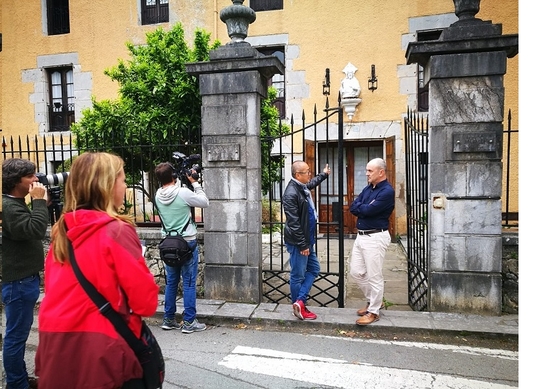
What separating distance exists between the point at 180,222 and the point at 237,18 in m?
2.85

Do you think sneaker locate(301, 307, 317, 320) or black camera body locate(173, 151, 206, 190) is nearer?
black camera body locate(173, 151, 206, 190)

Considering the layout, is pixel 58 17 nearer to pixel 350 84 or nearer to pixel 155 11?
pixel 155 11

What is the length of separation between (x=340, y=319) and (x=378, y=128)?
276 inches

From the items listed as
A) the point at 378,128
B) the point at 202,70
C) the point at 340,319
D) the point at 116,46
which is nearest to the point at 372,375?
the point at 340,319

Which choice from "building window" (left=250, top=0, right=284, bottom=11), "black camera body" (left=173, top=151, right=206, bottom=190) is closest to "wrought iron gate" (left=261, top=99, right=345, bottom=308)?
"black camera body" (left=173, top=151, right=206, bottom=190)

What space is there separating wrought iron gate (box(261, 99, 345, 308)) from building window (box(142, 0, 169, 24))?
5.56 metres

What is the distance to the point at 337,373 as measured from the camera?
11.3ft

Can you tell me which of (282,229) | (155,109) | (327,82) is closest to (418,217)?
(282,229)

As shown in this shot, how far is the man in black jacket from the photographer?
456cm

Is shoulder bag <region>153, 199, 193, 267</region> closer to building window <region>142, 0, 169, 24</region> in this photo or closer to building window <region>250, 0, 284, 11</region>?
building window <region>250, 0, 284, 11</region>

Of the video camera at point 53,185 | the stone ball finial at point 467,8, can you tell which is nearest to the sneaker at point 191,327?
the video camera at point 53,185

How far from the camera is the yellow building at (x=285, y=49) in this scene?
10.1 m

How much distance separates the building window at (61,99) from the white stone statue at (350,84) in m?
8.66

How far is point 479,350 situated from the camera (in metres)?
3.94
